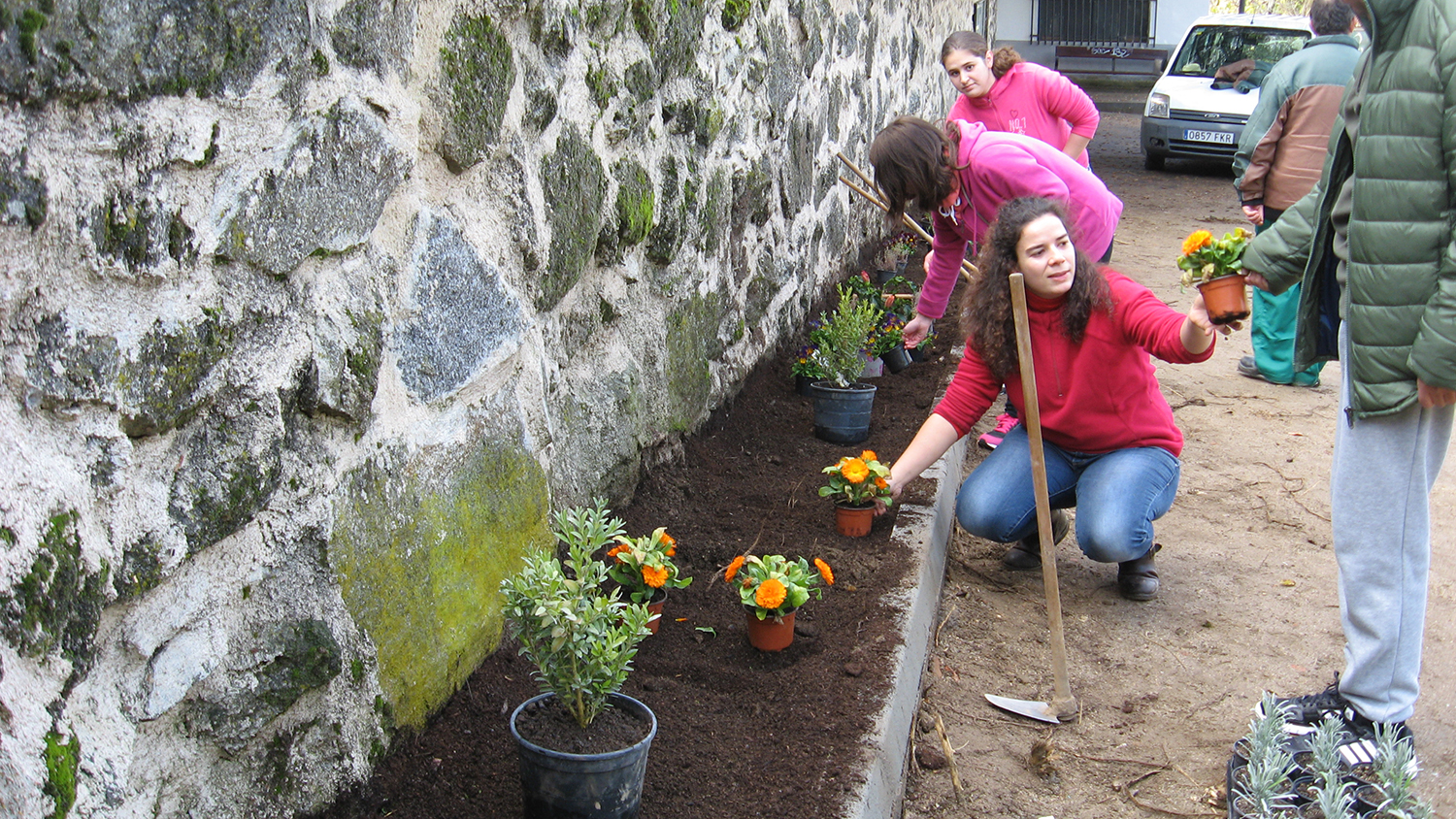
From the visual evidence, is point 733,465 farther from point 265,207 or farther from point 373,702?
point 265,207

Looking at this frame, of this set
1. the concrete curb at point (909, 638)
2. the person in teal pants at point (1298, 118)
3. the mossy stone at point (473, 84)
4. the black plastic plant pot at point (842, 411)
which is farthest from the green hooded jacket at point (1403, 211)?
the person in teal pants at point (1298, 118)

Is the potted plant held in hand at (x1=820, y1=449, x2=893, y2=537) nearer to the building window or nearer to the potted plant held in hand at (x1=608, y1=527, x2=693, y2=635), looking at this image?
the potted plant held in hand at (x1=608, y1=527, x2=693, y2=635)

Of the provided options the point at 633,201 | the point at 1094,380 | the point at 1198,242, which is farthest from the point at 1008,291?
the point at 633,201

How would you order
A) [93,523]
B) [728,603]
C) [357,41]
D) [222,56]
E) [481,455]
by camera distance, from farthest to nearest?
[728,603]
[481,455]
[357,41]
[222,56]
[93,523]

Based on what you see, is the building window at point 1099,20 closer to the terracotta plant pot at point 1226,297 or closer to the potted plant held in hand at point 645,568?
the terracotta plant pot at point 1226,297

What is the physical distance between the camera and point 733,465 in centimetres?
363

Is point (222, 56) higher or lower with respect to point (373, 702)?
higher

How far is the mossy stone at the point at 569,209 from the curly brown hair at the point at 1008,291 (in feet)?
3.77

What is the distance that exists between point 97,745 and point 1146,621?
2.80m

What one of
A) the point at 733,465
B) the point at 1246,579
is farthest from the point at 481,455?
the point at 1246,579

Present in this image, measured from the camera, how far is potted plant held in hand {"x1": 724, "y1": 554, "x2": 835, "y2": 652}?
8.23 feet

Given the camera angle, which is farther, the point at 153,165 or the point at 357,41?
the point at 357,41

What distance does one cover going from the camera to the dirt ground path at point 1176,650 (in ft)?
8.24

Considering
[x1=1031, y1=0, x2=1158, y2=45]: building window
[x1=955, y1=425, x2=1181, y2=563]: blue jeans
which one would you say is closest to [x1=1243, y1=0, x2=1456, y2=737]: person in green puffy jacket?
[x1=955, y1=425, x2=1181, y2=563]: blue jeans
